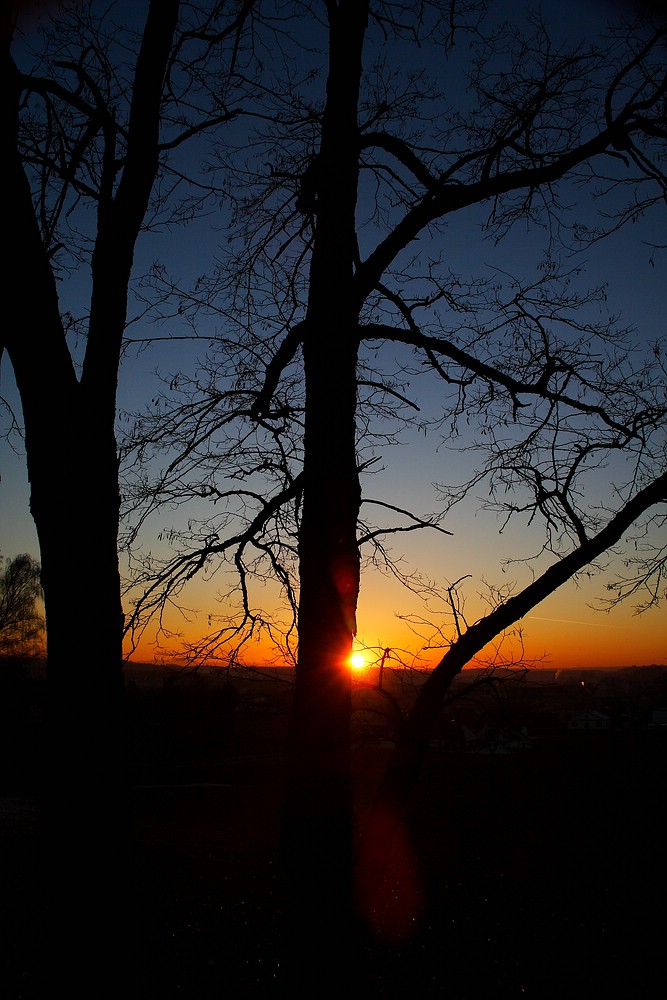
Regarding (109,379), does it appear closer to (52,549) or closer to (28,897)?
(52,549)

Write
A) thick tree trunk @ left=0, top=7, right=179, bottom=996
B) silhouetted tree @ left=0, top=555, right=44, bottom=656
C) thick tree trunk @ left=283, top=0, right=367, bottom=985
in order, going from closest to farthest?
thick tree trunk @ left=0, top=7, right=179, bottom=996 → thick tree trunk @ left=283, top=0, right=367, bottom=985 → silhouetted tree @ left=0, top=555, right=44, bottom=656

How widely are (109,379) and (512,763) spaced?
19637 mm

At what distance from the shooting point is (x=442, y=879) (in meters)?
10.7

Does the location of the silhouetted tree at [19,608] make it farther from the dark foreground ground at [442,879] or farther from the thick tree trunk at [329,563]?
the thick tree trunk at [329,563]

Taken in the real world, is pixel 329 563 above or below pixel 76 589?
above

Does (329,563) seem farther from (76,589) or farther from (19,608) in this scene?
(19,608)

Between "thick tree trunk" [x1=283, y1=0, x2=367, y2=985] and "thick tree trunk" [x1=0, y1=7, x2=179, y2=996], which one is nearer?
"thick tree trunk" [x1=0, y1=7, x2=179, y2=996]

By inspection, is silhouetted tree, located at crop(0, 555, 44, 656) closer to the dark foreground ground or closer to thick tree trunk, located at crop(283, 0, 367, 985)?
the dark foreground ground

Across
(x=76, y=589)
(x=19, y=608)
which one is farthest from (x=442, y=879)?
(x=19, y=608)

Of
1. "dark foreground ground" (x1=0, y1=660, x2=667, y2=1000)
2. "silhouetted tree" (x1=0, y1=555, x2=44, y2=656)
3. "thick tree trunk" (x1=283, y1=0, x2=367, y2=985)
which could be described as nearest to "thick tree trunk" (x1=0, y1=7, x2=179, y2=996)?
"dark foreground ground" (x1=0, y1=660, x2=667, y2=1000)

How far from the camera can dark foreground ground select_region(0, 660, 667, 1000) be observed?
4.80 metres

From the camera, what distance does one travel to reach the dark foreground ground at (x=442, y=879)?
15.8 ft

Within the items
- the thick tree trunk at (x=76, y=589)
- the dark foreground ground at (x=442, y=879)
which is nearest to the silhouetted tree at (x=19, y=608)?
the dark foreground ground at (x=442, y=879)

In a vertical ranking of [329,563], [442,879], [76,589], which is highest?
[329,563]
